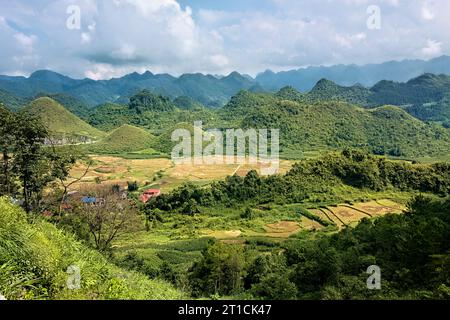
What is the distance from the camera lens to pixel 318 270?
13234 mm

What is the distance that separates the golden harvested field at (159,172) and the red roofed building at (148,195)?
204cm

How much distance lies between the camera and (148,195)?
46594mm

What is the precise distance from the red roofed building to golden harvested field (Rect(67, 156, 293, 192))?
204 centimetres

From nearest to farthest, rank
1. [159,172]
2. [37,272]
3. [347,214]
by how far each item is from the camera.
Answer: [37,272] < [347,214] < [159,172]

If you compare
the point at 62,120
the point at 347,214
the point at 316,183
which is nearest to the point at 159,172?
the point at 316,183

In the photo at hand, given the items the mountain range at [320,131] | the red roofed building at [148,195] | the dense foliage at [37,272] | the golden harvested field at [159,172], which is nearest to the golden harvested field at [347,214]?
the golden harvested field at [159,172]

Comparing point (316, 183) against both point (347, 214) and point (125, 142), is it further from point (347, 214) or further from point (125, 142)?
point (125, 142)

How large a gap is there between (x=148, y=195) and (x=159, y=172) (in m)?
17.3

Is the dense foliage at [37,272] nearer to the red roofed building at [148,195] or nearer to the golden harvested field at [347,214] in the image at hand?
the golden harvested field at [347,214]

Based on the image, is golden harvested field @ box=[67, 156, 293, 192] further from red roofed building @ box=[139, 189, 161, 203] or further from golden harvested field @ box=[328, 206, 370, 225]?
golden harvested field @ box=[328, 206, 370, 225]

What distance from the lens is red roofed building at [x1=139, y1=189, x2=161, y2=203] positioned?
44.4m

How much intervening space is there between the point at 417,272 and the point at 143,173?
55.8 m
